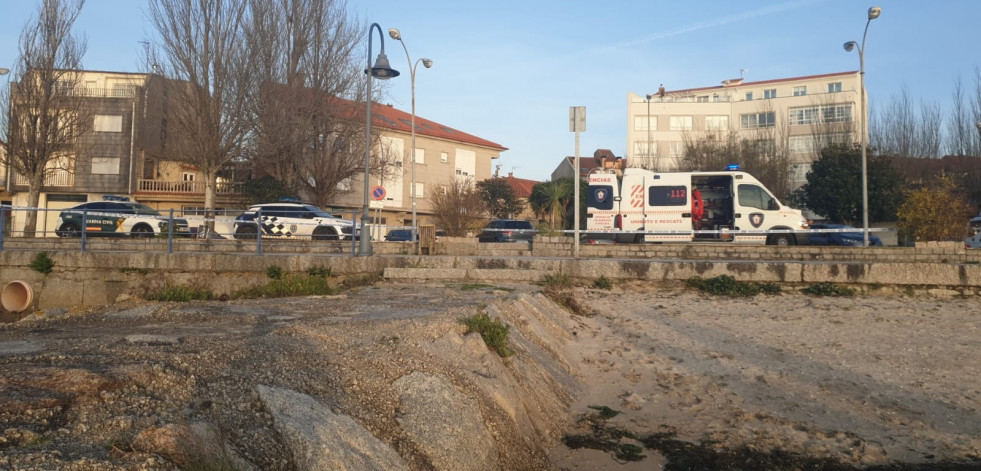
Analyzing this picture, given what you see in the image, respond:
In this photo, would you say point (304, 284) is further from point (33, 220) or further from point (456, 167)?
point (456, 167)

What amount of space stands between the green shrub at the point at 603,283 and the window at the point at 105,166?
35773 millimetres

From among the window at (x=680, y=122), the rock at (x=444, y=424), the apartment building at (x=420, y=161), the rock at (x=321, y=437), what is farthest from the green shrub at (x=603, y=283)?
the window at (x=680, y=122)

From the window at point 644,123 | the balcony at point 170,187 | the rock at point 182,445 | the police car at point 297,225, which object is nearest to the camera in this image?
the rock at point 182,445

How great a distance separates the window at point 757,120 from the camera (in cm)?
5183

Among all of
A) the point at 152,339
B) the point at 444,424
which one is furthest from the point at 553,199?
the point at 444,424

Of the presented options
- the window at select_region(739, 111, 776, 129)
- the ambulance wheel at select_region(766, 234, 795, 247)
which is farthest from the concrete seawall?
the window at select_region(739, 111, 776, 129)

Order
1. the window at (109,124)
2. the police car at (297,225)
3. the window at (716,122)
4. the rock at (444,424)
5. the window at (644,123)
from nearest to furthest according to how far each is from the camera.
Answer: the rock at (444,424)
the police car at (297,225)
the window at (109,124)
the window at (716,122)
the window at (644,123)

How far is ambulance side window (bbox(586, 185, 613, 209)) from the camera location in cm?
1980

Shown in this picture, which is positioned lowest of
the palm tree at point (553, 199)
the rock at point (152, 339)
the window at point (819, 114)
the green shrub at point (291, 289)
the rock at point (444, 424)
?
the rock at point (444, 424)

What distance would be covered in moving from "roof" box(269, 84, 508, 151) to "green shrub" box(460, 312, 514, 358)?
83.7ft

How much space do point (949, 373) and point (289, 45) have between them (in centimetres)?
2904

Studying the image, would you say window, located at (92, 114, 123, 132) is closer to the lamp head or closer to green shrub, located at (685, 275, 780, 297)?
the lamp head

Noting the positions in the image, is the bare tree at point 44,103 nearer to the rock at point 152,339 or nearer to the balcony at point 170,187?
the balcony at point 170,187

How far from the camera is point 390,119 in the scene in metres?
45.4
